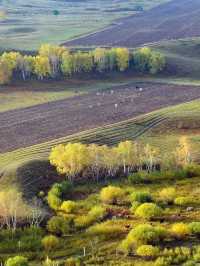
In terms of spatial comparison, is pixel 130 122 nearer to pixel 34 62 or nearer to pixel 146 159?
pixel 146 159

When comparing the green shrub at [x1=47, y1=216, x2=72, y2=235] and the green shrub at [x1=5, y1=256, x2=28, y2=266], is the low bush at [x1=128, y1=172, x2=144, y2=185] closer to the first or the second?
the green shrub at [x1=47, y1=216, x2=72, y2=235]

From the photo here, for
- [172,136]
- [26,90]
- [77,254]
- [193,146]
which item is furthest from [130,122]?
[77,254]

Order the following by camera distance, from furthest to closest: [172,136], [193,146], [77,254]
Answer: [172,136] < [193,146] < [77,254]

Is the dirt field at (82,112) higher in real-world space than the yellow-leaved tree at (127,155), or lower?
higher

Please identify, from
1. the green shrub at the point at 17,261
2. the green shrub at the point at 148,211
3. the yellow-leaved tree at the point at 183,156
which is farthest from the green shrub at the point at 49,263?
the yellow-leaved tree at the point at 183,156

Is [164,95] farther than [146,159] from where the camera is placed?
Yes

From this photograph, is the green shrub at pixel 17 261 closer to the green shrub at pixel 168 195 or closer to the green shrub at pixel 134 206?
the green shrub at pixel 134 206

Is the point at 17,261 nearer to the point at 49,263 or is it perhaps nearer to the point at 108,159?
the point at 49,263
